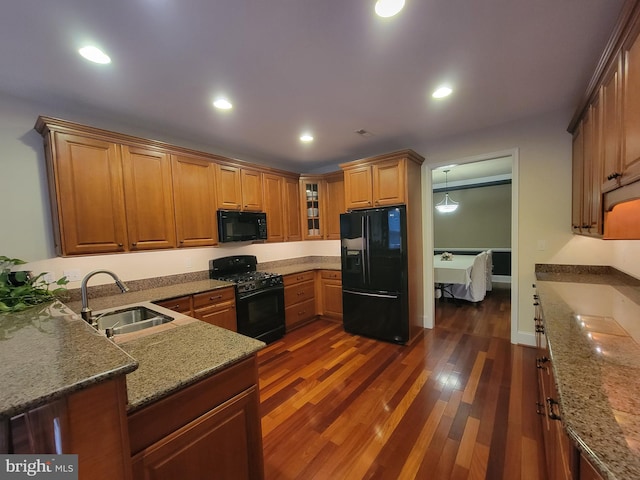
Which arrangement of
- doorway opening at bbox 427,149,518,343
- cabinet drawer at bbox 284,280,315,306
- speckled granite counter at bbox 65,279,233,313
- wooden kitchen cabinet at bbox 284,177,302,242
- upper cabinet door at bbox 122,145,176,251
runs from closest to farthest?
Answer: speckled granite counter at bbox 65,279,233,313, upper cabinet door at bbox 122,145,176,251, cabinet drawer at bbox 284,280,315,306, wooden kitchen cabinet at bbox 284,177,302,242, doorway opening at bbox 427,149,518,343

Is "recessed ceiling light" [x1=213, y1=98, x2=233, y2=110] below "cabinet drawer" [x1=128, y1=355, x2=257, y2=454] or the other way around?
the other way around

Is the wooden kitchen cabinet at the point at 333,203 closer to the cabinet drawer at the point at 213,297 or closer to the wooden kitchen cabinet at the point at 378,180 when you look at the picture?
the wooden kitchen cabinet at the point at 378,180

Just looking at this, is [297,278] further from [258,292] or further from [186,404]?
[186,404]

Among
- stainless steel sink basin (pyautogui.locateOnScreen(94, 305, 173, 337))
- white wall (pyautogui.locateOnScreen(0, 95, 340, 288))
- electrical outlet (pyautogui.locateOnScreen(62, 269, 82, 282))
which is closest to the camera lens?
stainless steel sink basin (pyautogui.locateOnScreen(94, 305, 173, 337))

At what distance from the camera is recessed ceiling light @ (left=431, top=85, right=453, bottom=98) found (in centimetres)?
219

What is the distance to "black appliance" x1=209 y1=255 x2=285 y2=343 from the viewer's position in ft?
10.1

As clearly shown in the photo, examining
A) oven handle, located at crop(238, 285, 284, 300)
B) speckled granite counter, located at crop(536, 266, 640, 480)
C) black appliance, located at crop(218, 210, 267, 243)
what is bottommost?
oven handle, located at crop(238, 285, 284, 300)

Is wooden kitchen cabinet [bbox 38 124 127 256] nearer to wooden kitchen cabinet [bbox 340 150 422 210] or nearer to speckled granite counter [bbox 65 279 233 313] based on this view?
speckled granite counter [bbox 65 279 233 313]

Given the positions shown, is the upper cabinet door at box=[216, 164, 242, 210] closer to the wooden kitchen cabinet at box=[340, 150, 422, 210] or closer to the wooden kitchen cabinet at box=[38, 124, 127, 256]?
the wooden kitchen cabinet at box=[38, 124, 127, 256]

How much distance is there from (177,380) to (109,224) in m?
2.08

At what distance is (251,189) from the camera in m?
3.57

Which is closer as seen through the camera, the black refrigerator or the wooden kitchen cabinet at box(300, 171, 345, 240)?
the black refrigerator

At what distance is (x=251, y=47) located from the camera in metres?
1.66

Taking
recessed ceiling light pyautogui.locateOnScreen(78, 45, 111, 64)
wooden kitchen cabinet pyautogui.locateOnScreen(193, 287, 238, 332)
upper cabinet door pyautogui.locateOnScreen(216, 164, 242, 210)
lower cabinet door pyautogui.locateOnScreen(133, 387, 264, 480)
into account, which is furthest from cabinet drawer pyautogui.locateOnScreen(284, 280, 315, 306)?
recessed ceiling light pyautogui.locateOnScreen(78, 45, 111, 64)
